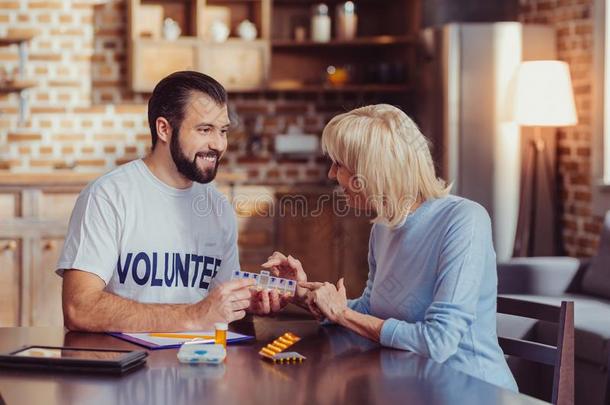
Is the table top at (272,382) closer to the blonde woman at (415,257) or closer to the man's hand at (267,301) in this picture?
the blonde woman at (415,257)

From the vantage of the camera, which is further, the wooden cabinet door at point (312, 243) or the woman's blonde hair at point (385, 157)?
the wooden cabinet door at point (312, 243)

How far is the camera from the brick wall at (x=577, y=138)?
5258 mm

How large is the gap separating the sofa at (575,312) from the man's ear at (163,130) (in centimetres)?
183

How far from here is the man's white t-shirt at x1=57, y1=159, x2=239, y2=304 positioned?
240 cm

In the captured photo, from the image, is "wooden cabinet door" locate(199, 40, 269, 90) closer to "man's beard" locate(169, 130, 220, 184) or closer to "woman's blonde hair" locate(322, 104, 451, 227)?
"man's beard" locate(169, 130, 220, 184)

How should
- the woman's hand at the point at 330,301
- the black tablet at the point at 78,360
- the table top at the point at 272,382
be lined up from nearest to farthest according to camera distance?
1. the table top at the point at 272,382
2. the black tablet at the point at 78,360
3. the woman's hand at the point at 330,301

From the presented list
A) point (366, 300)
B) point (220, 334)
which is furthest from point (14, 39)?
point (220, 334)

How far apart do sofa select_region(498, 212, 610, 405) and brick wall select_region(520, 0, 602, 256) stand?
31.7 inches

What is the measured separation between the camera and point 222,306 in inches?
83.9

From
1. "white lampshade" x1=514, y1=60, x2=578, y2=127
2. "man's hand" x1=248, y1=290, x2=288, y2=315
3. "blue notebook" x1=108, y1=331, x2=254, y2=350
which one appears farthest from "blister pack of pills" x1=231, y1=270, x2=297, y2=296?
"white lampshade" x1=514, y1=60, x2=578, y2=127

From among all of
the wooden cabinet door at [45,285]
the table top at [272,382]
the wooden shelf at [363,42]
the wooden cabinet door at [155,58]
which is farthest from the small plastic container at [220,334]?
the wooden shelf at [363,42]

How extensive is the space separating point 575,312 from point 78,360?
267 centimetres

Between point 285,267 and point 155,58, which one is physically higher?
point 155,58

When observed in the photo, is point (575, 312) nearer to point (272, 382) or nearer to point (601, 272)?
point (601, 272)
